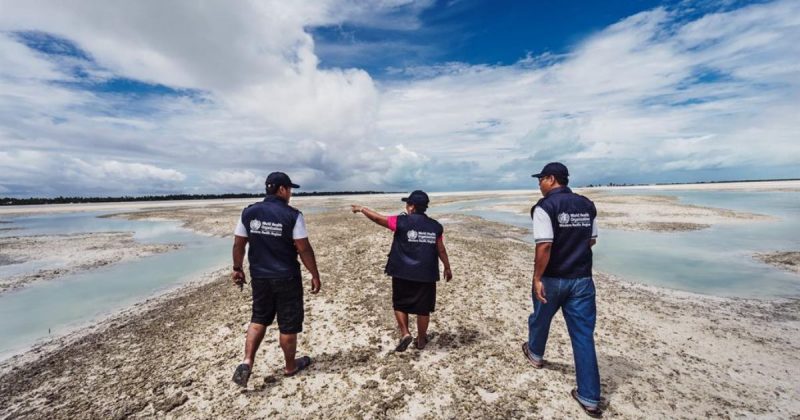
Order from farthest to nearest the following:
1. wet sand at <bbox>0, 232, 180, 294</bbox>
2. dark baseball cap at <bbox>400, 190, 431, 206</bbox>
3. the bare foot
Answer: wet sand at <bbox>0, 232, 180, 294</bbox>, the bare foot, dark baseball cap at <bbox>400, 190, 431, 206</bbox>

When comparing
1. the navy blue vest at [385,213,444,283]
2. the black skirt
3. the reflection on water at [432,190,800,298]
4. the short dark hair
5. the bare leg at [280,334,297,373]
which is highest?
the short dark hair

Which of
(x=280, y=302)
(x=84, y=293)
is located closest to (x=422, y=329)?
(x=280, y=302)

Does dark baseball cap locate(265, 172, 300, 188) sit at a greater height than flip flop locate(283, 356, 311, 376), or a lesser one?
greater

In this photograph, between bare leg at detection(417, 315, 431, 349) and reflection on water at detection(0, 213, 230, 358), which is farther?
reflection on water at detection(0, 213, 230, 358)

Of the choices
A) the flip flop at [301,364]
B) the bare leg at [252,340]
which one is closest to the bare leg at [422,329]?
the flip flop at [301,364]

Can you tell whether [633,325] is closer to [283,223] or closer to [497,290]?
[497,290]

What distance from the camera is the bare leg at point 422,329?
6.47 metres

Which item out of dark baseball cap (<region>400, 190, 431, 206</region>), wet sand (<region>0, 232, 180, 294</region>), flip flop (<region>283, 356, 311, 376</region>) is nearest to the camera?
flip flop (<region>283, 356, 311, 376</region>)

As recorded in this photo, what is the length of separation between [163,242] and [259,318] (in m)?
23.9

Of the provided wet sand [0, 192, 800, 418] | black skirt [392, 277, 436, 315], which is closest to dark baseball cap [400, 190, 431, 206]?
black skirt [392, 277, 436, 315]

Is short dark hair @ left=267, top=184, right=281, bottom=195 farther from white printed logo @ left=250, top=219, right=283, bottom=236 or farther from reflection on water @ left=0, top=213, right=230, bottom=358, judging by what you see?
reflection on water @ left=0, top=213, right=230, bottom=358

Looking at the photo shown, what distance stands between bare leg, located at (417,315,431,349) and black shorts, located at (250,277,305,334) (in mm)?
2285

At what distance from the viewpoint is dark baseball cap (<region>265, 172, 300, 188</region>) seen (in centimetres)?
538

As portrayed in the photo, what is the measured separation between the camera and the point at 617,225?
2761cm
